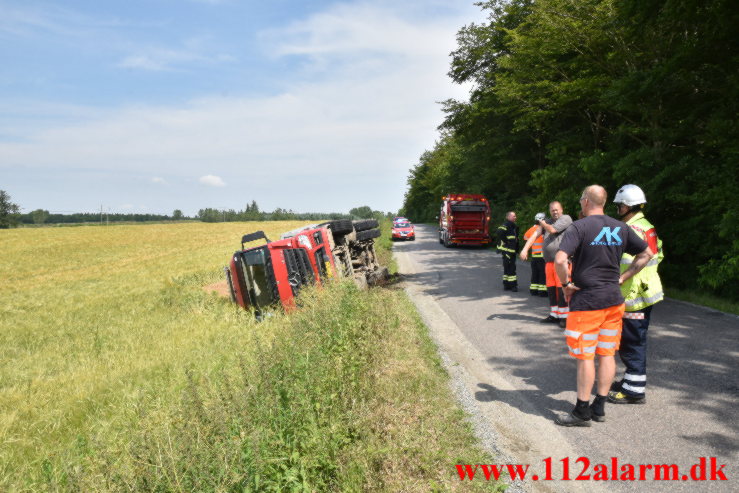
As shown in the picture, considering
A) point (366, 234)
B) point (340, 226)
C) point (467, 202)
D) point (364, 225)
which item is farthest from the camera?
point (467, 202)

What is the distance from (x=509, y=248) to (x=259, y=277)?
228 inches

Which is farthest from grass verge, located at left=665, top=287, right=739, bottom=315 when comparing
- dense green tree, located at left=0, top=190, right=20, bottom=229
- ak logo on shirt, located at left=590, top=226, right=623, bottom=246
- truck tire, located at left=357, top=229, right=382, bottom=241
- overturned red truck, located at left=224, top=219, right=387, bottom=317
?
dense green tree, located at left=0, top=190, right=20, bottom=229

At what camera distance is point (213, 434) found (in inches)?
123

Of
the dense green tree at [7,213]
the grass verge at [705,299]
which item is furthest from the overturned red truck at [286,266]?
the dense green tree at [7,213]

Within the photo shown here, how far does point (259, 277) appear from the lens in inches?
381

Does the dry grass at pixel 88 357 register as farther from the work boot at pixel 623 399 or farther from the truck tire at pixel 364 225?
the work boot at pixel 623 399

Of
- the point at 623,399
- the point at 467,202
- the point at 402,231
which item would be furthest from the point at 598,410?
the point at 402,231

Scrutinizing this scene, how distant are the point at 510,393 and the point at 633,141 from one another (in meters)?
10.5

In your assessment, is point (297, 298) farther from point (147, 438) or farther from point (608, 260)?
point (608, 260)

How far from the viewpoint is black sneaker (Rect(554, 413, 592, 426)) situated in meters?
3.53

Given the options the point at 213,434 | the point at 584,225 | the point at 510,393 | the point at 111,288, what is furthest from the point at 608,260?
the point at 111,288

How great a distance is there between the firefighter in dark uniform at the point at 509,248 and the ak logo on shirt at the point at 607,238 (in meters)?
5.59

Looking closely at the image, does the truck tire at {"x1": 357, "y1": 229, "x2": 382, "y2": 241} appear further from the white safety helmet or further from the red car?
the red car

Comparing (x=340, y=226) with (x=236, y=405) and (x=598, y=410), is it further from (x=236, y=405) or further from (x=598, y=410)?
(x=598, y=410)
